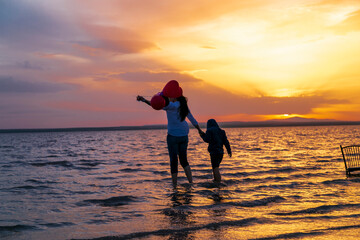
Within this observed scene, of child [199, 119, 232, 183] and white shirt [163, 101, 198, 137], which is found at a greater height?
white shirt [163, 101, 198, 137]

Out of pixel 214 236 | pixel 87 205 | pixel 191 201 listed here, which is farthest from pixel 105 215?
pixel 214 236

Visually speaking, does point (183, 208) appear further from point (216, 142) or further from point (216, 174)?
point (216, 174)

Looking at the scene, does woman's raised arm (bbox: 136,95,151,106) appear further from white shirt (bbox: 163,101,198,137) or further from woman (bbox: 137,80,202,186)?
white shirt (bbox: 163,101,198,137)

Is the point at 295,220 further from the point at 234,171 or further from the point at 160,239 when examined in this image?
the point at 234,171

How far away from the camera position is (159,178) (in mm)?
12336

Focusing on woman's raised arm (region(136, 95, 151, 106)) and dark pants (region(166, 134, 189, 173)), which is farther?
dark pants (region(166, 134, 189, 173))

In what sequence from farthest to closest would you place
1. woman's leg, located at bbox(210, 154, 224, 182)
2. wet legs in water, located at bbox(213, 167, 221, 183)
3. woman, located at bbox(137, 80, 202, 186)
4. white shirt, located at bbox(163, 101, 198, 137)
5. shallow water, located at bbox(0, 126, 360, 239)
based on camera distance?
wet legs in water, located at bbox(213, 167, 221, 183) → woman's leg, located at bbox(210, 154, 224, 182) → white shirt, located at bbox(163, 101, 198, 137) → woman, located at bbox(137, 80, 202, 186) → shallow water, located at bbox(0, 126, 360, 239)

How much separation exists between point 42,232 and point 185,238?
249 centimetres

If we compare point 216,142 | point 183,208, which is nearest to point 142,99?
point 183,208

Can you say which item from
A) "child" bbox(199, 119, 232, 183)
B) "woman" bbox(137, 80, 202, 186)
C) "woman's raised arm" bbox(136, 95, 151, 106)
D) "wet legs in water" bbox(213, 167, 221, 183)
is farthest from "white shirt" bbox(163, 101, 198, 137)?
"wet legs in water" bbox(213, 167, 221, 183)

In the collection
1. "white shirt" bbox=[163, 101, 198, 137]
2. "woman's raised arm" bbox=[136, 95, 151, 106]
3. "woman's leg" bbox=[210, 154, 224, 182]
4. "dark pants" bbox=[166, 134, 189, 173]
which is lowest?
"woman's leg" bbox=[210, 154, 224, 182]

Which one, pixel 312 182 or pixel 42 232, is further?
pixel 312 182

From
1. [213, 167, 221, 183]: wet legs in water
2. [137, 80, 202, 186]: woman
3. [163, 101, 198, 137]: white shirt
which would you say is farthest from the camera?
[213, 167, 221, 183]: wet legs in water

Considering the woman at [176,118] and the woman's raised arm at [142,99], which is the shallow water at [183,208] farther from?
the woman's raised arm at [142,99]
